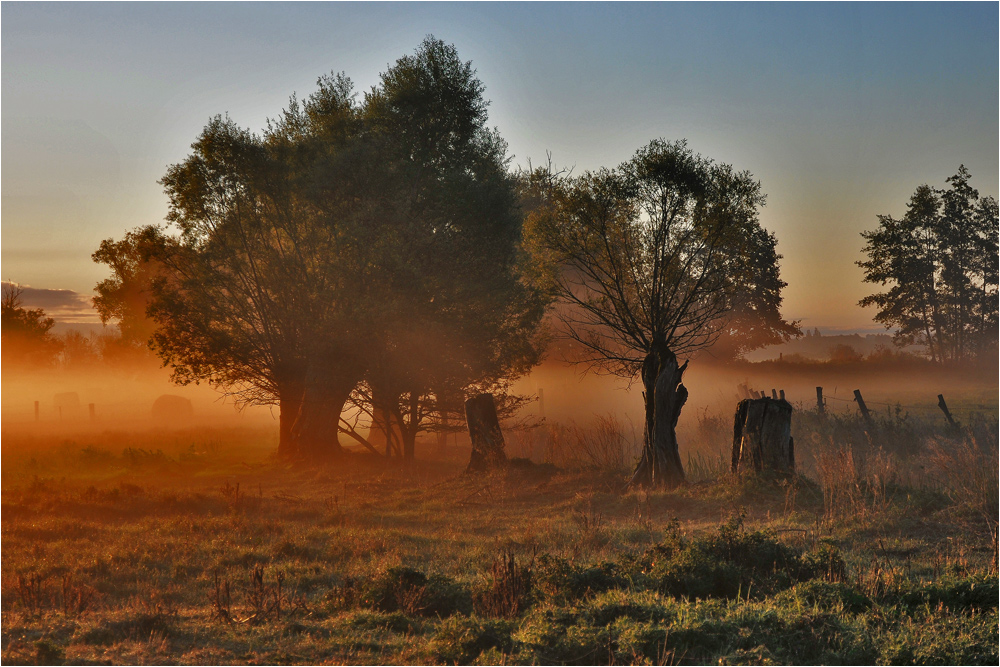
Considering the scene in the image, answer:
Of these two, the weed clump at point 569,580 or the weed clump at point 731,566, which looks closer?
the weed clump at point 569,580

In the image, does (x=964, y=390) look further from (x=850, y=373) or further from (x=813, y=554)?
(x=813, y=554)

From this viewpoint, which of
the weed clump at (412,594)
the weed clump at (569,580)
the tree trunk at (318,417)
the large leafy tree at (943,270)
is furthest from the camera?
the large leafy tree at (943,270)

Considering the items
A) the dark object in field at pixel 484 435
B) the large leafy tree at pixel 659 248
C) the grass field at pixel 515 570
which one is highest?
the large leafy tree at pixel 659 248

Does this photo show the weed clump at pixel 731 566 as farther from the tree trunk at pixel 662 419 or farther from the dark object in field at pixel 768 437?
the tree trunk at pixel 662 419

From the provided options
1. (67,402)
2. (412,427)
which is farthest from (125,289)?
(67,402)

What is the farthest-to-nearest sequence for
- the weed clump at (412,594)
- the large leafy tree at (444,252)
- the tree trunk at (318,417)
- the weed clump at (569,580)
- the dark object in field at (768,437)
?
the tree trunk at (318,417) < the large leafy tree at (444,252) < the dark object in field at (768,437) < the weed clump at (569,580) < the weed clump at (412,594)

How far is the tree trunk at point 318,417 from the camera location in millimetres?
22016

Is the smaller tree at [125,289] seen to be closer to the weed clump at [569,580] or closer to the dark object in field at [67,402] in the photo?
the weed clump at [569,580]

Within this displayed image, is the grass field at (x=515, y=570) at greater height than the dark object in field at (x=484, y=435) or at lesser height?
lesser

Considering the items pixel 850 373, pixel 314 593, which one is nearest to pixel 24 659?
pixel 314 593

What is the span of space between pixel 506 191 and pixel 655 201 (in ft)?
22.0

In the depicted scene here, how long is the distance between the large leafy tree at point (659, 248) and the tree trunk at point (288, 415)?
11.3 metres

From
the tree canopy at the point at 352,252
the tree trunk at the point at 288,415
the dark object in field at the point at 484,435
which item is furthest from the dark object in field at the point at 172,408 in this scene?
the dark object in field at the point at 484,435

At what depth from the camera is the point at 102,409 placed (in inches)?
2388
